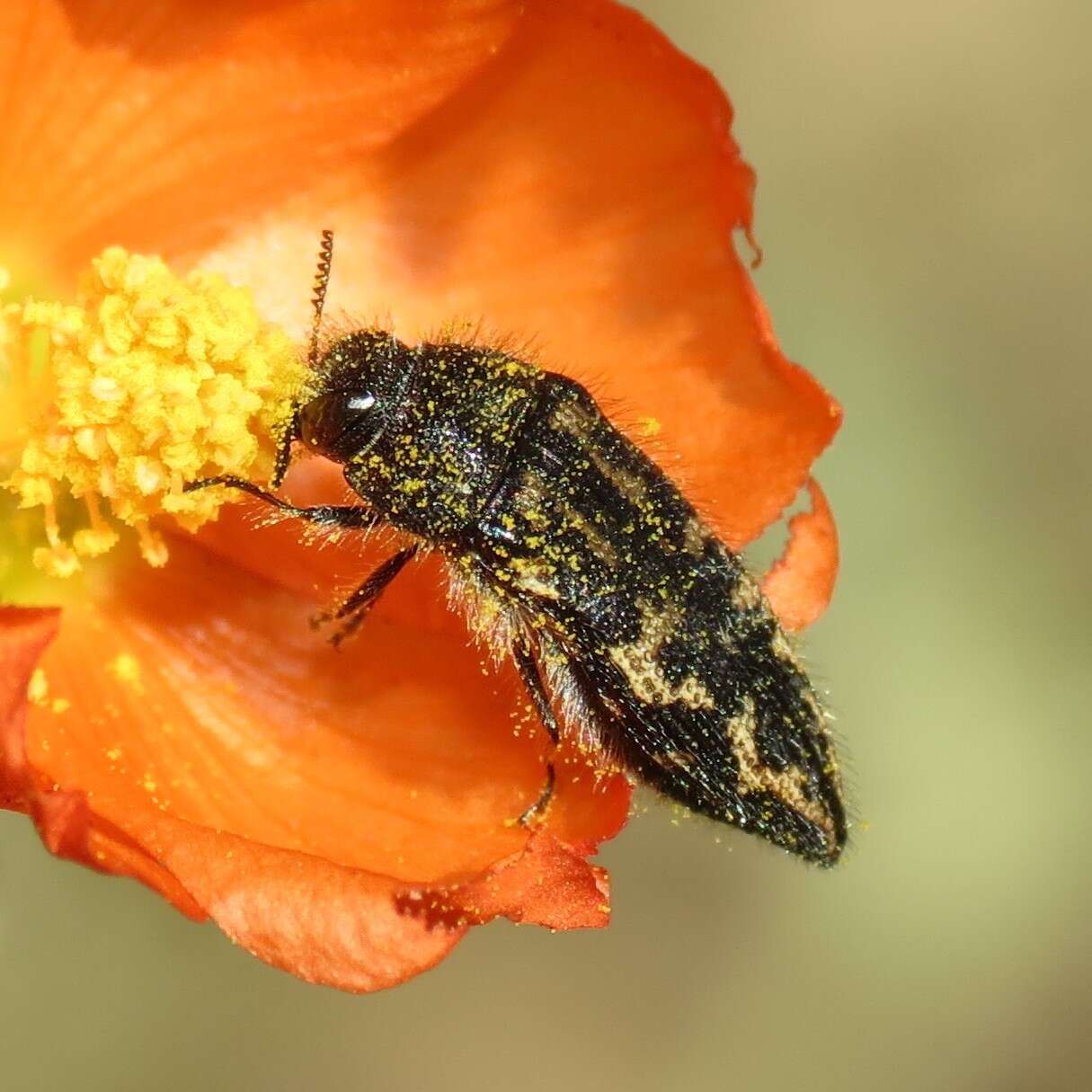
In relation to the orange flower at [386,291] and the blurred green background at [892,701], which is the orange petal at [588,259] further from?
the blurred green background at [892,701]

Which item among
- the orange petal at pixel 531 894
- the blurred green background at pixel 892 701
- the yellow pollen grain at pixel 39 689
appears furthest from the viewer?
the blurred green background at pixel 892 701

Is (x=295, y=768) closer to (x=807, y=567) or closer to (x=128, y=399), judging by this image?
(x=128, y=399)

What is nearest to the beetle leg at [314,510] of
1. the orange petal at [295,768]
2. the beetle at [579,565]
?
the beetle at [579,565]

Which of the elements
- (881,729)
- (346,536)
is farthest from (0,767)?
(881,729)

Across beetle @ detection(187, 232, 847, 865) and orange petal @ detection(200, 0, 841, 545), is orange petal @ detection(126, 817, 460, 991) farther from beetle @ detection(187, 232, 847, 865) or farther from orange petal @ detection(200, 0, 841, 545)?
orange petal @ detection(200, 0, 841, 545)

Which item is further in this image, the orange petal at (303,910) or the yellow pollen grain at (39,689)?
the yellow pollen grain at (39,689)

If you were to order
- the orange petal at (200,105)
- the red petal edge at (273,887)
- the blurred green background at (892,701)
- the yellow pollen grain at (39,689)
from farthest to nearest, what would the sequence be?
the blurred green background at (892,701), the orange petal at (200,105), the yellow pollen grain at (39,689), the red petal edge at (273,887)

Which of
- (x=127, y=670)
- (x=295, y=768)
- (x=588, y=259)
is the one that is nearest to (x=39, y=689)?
(x=127, y=670)
